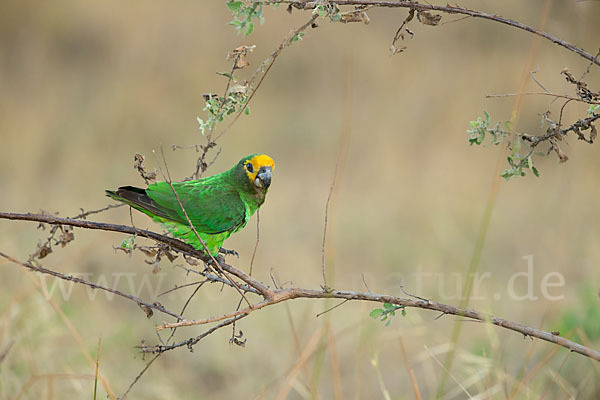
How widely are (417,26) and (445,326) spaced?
4349 millimetres

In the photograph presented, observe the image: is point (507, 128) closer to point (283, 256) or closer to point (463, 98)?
point (283, 256)

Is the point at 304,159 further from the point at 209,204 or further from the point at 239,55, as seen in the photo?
the point at 239,55

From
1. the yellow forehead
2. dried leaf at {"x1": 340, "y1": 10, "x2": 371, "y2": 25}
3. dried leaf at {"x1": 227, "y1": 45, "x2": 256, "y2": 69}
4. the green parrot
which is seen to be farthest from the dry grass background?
dried leaf at {"x1": 340, "y1": 10, "x2": 371, "y2": 25}

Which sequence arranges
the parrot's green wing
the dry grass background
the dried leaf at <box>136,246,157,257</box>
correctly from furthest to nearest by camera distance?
1. the dry grass background
2. the parrot's green wing
3. the dried leaf at <box>136,246,157,257</box>

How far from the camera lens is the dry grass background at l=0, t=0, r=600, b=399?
6.13 meters

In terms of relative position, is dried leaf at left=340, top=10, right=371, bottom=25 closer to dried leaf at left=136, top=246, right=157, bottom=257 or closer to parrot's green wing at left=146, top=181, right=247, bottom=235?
dried leaf at left=136, top=246, right=157, bottom=257

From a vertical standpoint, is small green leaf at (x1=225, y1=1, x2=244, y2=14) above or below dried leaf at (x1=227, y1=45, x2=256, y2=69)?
above

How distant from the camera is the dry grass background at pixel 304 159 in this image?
6129 millimetres

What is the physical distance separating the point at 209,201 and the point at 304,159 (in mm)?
6128

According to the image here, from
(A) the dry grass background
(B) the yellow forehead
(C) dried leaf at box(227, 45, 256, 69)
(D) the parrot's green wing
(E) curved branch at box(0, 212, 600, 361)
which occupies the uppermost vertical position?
(A) the dry grass background

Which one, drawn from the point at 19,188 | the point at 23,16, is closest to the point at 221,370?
the point at 19,188

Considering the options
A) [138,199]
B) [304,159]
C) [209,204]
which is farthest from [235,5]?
[304,159]

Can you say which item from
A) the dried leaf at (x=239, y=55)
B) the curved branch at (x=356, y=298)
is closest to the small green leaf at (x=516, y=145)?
the curved branch at (x=356, y=298)

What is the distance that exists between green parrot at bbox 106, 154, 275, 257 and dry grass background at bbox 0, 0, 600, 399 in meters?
2.51
